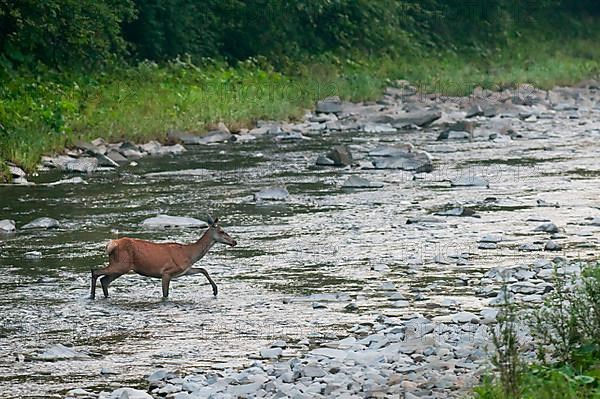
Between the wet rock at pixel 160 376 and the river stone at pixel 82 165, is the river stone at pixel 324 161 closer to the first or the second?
the river stone at pixel 82 165

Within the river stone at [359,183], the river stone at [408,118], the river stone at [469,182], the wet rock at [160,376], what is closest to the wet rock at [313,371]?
the wet rock at [160,376]

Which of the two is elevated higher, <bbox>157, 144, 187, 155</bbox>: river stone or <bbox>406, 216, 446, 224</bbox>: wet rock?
<bbox>157, 144, 187, 155</bbox>: river stone

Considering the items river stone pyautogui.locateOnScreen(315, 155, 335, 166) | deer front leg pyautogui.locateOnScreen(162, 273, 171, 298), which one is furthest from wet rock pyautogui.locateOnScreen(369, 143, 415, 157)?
deer front leg pyautogui.locateOnScreen(162, 273, 171, 298)

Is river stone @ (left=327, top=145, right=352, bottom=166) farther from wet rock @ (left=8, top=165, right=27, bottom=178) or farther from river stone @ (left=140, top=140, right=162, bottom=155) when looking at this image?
wet rock @ (left=8, top=165, right=27, bottom=178)

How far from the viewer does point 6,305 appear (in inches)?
492

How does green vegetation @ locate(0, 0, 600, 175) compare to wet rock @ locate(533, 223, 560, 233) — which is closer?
wet rock @ locate(533, 223, 560, 233)

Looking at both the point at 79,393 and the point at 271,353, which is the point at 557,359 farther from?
the point at 79,393

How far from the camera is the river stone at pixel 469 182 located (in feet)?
69.2

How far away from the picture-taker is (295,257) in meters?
14.9

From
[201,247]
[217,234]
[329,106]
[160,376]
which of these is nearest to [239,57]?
[329,106]

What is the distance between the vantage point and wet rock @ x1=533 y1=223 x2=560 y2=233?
16031mm

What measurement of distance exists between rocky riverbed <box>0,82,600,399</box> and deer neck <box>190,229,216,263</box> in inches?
14.4

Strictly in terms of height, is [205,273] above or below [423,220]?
below

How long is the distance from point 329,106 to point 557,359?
25.1 metres
